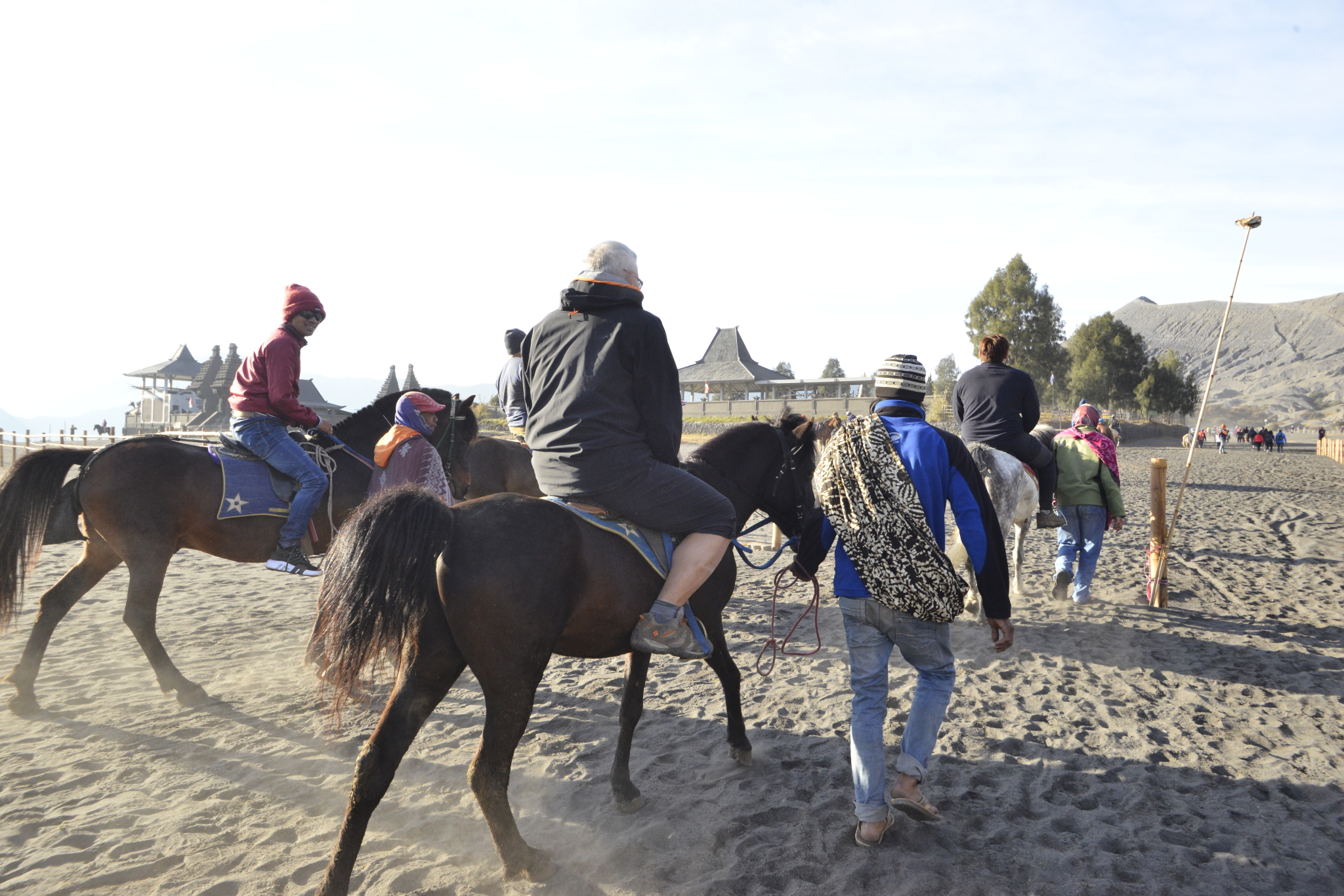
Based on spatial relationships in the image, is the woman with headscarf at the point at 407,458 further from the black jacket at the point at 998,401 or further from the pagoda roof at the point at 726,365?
the pagoda roof at the point at 726,365

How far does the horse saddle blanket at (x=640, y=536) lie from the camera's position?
3.10m

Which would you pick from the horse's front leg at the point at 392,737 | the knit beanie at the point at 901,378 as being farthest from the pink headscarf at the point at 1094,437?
the horse's front leg at the point at 392,737

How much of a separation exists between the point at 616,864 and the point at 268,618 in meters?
5.61

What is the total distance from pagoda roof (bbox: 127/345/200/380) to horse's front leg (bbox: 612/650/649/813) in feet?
221

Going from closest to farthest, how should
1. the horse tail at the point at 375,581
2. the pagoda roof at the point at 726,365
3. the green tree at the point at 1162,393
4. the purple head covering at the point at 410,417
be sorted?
A: 1. the horse tail at the point at 375,581
2. the purple head covering at the point at 410,417
3. the pagoda roof at the point at 726,365
4. the green tree at the point at 1162,393

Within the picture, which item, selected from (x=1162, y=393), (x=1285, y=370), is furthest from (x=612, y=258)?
(x=1285, y=370)

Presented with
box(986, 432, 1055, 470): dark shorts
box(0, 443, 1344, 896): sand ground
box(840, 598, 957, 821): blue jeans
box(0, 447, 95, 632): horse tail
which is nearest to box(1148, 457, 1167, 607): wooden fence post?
box(0, 443, 1344, 896): sand ground

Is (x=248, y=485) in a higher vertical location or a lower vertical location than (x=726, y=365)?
lower

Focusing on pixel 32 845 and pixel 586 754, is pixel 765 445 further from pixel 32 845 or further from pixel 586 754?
pixel 32 845

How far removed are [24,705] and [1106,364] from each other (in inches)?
2931

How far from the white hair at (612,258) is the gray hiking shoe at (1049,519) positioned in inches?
230

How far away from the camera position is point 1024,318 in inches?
2270

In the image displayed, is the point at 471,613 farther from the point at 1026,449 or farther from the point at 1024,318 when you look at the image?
the point at 1024,318

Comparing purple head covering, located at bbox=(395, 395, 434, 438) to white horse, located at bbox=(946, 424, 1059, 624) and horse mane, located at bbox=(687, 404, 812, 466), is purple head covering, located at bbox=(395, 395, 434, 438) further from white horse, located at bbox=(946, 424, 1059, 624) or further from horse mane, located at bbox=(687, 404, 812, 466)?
white horse, located at bbox=(946, 424, 1059, 624)
